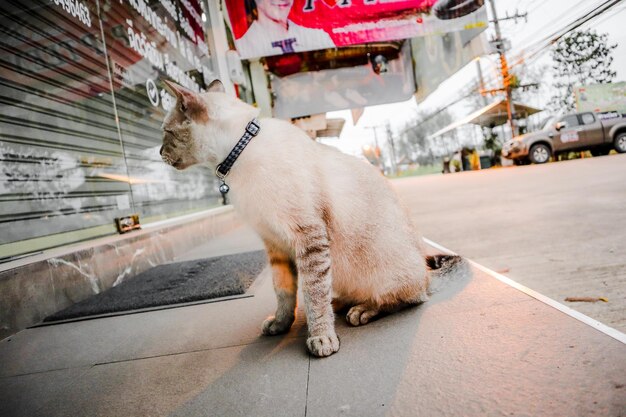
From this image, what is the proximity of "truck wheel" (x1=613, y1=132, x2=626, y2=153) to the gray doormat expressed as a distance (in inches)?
652

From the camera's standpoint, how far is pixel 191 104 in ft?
4.81

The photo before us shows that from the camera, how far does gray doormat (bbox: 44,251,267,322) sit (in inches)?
83.6

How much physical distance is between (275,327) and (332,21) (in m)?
4.59

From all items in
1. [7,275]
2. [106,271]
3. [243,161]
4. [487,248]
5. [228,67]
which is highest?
[228,67]

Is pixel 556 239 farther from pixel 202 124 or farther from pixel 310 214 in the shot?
pixel 202 124

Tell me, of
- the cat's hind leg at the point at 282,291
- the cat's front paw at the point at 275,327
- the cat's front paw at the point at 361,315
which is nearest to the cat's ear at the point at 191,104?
the cat's hind leg at the point at 282,291

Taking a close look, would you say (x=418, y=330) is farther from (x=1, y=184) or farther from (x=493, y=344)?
(x=1, y=184)

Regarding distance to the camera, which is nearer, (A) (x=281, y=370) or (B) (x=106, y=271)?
(A) (x=281, y=370)

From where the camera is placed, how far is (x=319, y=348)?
1250 millimetres

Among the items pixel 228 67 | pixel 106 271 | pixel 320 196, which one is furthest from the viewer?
pixel 228 67

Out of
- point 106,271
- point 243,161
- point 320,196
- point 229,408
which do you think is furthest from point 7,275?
point 320,196

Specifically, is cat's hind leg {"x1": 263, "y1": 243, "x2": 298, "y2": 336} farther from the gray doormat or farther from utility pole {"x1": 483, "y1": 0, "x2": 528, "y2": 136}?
utility pole {"x1": 483, "y1": 0, "x2": 528, "y2": 136}

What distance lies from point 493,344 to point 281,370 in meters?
0.75

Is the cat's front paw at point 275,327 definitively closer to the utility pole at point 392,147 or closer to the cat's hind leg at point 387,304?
the cat's hind leg at point 387,304
